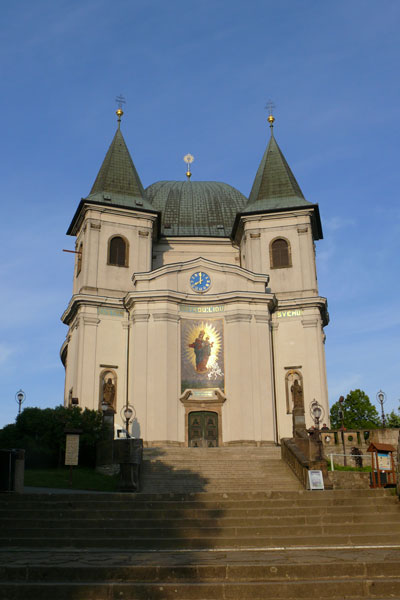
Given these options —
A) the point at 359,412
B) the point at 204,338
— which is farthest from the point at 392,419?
the point at 204,338

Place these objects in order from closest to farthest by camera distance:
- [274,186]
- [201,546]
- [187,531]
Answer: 1. [201,546]
2. [187,531]
3. [274,186]

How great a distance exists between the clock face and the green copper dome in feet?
28.5

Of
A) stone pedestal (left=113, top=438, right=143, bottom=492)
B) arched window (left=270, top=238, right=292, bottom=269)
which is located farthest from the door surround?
arched window (left=270, top=238, right=292, bottom=269)

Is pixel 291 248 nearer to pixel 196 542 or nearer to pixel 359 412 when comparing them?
pixel 359 412

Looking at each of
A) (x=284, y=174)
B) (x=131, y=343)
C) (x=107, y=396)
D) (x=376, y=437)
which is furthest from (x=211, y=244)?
(x=376, y=437)

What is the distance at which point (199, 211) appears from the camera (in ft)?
165

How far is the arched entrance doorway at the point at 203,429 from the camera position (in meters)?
36.3

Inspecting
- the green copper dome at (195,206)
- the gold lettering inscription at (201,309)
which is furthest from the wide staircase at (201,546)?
the green copper dome at (195,206)

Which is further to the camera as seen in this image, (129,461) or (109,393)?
(109,393)

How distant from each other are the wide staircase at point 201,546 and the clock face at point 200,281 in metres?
23.9

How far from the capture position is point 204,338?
126 feet

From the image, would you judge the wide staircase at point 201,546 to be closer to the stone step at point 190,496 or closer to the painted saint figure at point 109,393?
the stone step at point 190,496

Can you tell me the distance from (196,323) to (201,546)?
1032 inches

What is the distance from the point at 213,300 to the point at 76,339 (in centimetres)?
892
